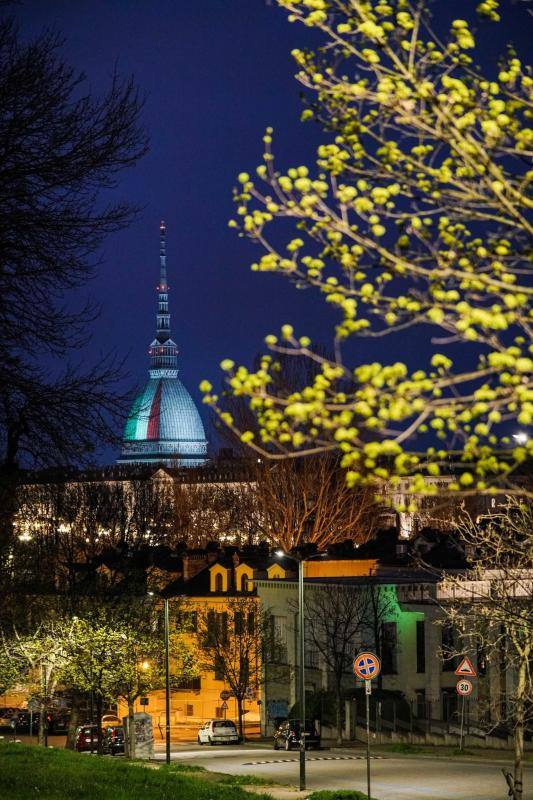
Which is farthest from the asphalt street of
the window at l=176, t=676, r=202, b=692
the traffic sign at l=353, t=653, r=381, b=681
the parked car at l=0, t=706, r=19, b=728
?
the parked car at l=0, t=706, r=19, b=728

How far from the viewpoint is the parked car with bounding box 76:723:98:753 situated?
54469mm

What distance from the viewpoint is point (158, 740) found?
65.8m

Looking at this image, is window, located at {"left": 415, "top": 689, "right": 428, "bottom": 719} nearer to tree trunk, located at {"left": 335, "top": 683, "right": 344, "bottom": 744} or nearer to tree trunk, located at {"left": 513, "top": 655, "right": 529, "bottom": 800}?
tree trunk, located at {"left": 335, "top": 683, "right": 344, "bottom": 744}

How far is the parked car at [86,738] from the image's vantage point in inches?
2144

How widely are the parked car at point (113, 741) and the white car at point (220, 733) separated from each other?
221 inches

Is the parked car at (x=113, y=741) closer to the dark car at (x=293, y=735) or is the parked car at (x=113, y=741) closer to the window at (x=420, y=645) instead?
the dark car at (x=293, y=735)

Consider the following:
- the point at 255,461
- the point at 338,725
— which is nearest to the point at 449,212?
the point at 338,725

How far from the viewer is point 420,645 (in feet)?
188

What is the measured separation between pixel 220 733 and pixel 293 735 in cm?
754

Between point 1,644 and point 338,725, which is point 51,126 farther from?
point 338,725

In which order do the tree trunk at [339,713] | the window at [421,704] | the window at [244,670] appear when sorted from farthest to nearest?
the window at [244,670], the window at [421,704], the tree trunk at [339,713]

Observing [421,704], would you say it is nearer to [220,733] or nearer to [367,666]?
[220,733]

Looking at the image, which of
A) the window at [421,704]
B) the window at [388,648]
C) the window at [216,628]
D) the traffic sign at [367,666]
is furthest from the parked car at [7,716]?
the traffic sign at [367,666]

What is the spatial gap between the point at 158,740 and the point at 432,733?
18178 mm
